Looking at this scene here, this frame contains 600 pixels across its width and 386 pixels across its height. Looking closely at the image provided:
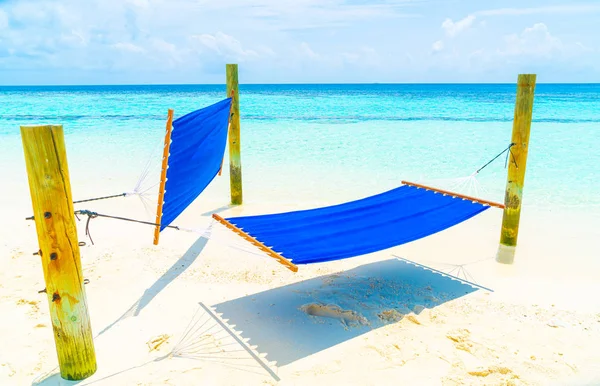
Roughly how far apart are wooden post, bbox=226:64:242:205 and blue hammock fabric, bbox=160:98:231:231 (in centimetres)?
116

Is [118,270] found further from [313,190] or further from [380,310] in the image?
[313,190]

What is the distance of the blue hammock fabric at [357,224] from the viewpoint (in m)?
3.55

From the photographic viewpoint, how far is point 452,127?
61.5ft

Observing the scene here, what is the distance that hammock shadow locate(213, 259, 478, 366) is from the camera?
11.4ft

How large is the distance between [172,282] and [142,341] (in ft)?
3.56

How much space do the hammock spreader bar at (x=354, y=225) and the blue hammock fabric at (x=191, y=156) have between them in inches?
16.0

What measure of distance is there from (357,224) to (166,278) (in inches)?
79.9

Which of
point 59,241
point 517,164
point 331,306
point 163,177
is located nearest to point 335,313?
point 331,306

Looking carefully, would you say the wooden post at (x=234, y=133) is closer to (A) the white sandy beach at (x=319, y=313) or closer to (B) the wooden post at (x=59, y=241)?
(A) the white sandy beach at (x=319, y=313)

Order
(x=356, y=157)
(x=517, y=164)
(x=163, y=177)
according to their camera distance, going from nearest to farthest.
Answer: (x=163, y=177) → (x=517, y=164) → (x=356, y=157)

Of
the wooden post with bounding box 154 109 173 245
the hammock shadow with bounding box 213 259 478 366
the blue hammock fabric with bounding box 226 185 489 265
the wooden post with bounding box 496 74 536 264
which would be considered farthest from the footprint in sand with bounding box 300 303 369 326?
the wooden post with bounding box 496 74 536 264

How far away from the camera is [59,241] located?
8.61 ft

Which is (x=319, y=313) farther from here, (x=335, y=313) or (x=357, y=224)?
(x=357, y=224)

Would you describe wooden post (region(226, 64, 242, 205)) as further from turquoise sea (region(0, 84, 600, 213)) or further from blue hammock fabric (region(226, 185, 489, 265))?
blue hammock fabric (region(226, 185, 489, 265))
